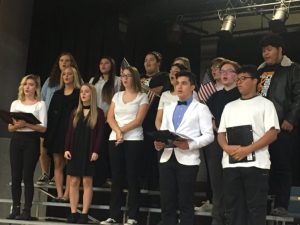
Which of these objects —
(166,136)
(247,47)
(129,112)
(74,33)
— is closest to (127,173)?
(129,112)

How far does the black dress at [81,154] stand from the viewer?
15.0 feet

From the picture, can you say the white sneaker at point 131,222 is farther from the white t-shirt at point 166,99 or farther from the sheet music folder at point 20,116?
the sheet music folder at point 20,116

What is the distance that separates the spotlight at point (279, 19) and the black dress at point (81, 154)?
9.46 ft

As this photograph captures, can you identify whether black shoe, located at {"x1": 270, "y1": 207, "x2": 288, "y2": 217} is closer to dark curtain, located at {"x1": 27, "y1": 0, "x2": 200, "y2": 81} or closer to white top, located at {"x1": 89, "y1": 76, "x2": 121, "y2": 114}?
white top, located at {"x1": 89, "y1": 76, "x2": 121, "y2": 114}

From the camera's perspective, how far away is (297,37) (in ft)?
21.4

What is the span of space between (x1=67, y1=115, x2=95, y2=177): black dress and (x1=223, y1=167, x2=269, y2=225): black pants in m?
1.40

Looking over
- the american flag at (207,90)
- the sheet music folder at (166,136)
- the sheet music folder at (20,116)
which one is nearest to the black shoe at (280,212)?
the sheet music folder at (166,136)

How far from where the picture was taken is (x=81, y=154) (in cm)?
461

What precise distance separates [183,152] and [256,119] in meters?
0.63

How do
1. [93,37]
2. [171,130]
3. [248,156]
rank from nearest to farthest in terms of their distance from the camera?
[248,156], [171,130], [93,37]

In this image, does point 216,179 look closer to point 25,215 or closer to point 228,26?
point 25,215

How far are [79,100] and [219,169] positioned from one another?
1.55 metres

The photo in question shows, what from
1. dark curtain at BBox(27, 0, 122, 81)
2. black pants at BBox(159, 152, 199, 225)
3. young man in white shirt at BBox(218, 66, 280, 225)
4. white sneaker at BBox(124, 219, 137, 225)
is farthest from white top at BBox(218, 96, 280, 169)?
dark curtain at BBox(27, 0, 122, 81)

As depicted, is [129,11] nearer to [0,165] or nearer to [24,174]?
[0,165]
